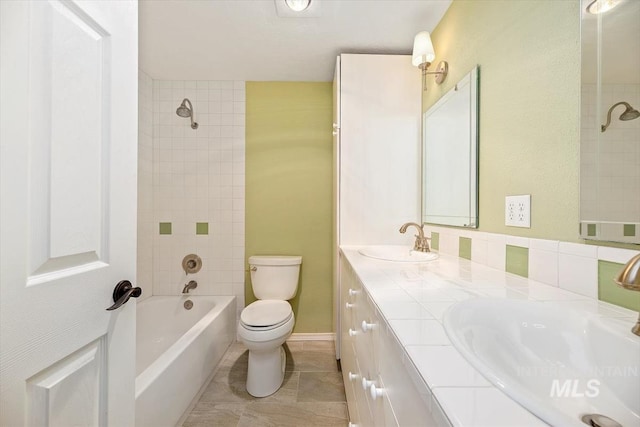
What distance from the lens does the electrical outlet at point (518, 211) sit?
0.94 m

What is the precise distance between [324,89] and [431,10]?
101cm

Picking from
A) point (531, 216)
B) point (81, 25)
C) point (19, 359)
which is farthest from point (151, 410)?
point (531, 216)

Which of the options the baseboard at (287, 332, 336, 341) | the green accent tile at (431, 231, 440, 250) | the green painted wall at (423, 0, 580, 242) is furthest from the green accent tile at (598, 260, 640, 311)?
the baseboard at (287, 332, 336, 341)

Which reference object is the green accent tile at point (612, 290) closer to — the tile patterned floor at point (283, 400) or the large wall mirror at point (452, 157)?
the large wall mirror at point (452, 157)

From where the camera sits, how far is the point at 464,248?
4.36 ft

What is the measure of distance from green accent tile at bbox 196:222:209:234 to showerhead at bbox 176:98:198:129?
0.85m

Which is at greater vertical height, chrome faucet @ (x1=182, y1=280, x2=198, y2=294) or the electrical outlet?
the electrical outlet

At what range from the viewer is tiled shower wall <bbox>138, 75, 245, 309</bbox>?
2316 millimetres

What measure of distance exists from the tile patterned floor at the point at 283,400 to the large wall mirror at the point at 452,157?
1.25 metres

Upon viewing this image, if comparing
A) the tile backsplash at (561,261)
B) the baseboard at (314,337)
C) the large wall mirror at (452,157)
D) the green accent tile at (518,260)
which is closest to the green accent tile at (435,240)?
the large wall mirror at (452,157)

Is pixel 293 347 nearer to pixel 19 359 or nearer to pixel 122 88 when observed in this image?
pixel 19 359

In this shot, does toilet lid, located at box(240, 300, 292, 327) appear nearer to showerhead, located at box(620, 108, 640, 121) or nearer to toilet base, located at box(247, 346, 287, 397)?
toilet base, located at box(247, 346, 287, 397)

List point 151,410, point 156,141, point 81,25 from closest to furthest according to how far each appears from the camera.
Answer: point 81,25 < point 151,410 < point 156,141

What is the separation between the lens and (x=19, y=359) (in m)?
0.50
